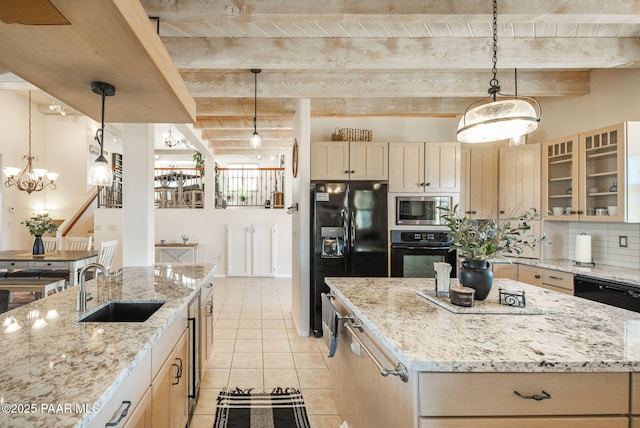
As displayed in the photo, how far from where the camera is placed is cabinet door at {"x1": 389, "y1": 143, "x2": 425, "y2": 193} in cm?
388

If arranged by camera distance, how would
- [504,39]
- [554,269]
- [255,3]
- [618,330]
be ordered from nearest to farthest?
[618,330], [255,3], [504,39], [554,269]

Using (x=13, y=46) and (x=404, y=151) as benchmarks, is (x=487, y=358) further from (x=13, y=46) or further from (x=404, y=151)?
(x=404, y=151)

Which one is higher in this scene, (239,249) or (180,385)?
(239,249)

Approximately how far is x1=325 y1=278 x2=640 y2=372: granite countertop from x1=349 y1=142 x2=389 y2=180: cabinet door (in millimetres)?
2175

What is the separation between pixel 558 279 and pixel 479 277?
2.14 m

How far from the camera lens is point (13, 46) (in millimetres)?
1198

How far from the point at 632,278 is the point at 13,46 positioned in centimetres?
414

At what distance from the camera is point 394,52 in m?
2.77

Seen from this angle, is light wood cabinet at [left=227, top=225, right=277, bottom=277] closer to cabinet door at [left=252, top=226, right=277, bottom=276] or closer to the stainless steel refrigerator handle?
cabinet door at [left=252, top=226, right=277, bottom=276]

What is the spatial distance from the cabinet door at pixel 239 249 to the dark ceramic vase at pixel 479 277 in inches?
227

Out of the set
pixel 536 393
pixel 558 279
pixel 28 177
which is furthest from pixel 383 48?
pixel 28 177

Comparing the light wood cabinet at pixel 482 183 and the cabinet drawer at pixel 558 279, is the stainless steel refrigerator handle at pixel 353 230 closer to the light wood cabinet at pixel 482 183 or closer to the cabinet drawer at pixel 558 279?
the light wood cabinet at pixel 482 183

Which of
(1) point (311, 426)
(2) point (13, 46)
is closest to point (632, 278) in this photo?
(1) point (311, 426)

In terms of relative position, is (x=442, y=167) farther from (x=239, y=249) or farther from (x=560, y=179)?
(x=239, y=249)
